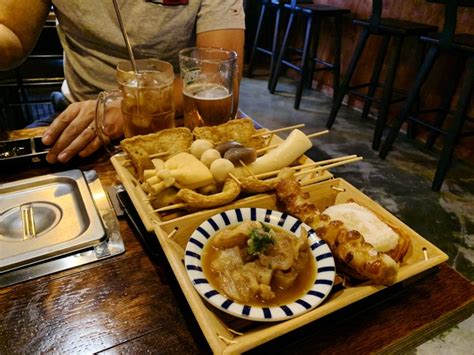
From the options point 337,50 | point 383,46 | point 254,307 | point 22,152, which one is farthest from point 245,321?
point 337,50

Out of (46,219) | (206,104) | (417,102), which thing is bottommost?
(417,102)

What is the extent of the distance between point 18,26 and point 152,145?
1.21 meters

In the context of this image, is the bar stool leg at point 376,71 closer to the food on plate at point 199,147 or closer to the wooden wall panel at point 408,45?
the wooden wall panel at point 408,45

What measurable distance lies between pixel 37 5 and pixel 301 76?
4009 millimetres

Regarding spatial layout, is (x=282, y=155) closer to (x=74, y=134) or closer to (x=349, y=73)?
(x=74, y=134)

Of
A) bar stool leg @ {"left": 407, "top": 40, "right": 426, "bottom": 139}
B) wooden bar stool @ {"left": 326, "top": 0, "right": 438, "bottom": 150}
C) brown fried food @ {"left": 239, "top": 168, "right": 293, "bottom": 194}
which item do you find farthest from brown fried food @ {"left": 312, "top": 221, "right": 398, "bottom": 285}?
bar stool leg @ {"left": 407, "top": 40, "right": 426, "bottom": 139}

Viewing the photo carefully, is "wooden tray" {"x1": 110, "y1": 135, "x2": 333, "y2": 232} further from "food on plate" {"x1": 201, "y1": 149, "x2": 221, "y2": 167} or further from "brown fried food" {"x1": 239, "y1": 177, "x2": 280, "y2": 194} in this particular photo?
"food on plate" {"x1": 201, "y1": 149, "x2": 221, "y2": 167}

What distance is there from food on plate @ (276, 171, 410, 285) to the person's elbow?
1629 mm

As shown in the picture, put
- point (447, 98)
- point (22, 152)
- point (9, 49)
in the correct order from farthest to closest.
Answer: point (447, 98) → point (9, 49) → point (22, 152)

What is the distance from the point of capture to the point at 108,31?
6.61ft

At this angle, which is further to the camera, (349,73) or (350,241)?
(349,73)

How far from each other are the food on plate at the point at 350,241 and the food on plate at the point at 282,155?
156 mm

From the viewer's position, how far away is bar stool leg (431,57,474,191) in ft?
11.0

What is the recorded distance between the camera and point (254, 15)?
7055 millimetres
